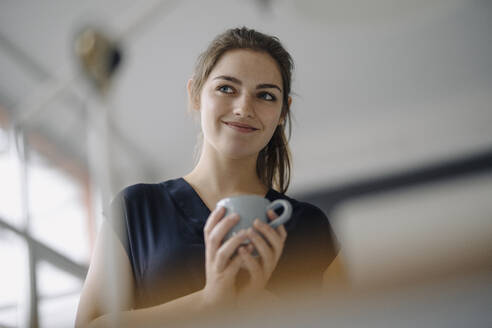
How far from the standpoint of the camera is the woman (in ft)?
2.01

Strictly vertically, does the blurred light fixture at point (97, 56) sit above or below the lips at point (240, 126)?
below

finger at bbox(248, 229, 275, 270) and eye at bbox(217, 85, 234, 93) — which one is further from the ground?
eye at bbox(217, 85, 234, 93)

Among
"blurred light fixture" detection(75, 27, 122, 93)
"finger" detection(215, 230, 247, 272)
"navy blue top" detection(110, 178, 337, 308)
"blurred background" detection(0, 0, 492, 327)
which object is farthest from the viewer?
"blurred background" detection(0, 0, 492, 327)

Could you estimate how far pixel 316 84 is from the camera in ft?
12.3

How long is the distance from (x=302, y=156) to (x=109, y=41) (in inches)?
160

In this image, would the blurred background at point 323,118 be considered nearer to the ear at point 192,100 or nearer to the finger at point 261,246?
the ear at point 192,100

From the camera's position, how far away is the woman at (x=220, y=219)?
0.61 m

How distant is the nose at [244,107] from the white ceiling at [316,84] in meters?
1.50

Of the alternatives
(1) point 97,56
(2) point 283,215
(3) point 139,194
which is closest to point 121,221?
(3) point 139,194

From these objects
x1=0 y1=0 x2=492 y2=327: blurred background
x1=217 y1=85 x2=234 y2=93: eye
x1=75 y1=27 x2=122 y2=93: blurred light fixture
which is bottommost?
x1=75 y1=27 x2=122 y2=93: blurred light fixture

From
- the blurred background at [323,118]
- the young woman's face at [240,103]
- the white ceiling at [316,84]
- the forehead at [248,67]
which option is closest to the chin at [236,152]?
the young woman's face at [240,103]

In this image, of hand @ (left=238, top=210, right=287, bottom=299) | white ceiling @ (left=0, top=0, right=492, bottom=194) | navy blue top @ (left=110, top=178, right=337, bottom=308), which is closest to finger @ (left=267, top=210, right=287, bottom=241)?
hand @ (left=238, top=210, right=287, bottom=299)

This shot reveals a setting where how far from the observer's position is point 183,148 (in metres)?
3.99

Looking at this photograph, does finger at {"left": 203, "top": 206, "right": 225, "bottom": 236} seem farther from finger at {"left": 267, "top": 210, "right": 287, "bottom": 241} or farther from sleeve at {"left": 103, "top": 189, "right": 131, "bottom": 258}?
sleeve at {"left": 103, "top": 189, "right": 131, "bottom": 258}
